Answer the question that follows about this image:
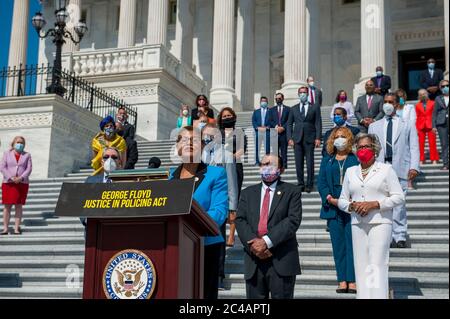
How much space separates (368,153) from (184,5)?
91.4 feet

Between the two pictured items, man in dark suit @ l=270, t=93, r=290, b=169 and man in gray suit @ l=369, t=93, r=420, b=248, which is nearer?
man in gray suit @ l=369, t=93, r=420, b=248

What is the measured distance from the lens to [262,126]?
51.9 feet

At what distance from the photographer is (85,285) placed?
4.35m

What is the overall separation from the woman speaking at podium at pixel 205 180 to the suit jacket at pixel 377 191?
1965 millimetres

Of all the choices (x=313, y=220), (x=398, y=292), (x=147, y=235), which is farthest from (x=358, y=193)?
(x=313, y=220)

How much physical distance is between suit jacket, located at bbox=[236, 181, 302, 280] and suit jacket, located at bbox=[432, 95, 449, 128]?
29.2 feet

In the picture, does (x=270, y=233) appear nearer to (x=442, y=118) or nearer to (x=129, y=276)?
(x=129, y=276)

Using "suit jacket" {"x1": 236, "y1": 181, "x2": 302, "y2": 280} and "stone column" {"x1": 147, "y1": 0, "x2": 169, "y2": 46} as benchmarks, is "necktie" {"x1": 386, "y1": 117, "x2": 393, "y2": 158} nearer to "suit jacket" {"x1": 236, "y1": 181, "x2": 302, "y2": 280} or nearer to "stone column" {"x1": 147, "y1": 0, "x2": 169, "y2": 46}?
"suit jacket" {"x1": 236, "y1": 181, "x2": 302, "y2": 280}

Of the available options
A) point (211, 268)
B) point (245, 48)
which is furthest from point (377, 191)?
point (245, 48)

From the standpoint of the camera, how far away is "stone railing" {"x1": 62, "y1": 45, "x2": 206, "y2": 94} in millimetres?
26547

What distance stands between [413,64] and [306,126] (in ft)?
76.4

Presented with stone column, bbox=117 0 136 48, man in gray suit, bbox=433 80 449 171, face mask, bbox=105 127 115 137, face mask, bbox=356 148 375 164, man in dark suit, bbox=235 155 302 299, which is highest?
stone column, bbox=117 0 136 48

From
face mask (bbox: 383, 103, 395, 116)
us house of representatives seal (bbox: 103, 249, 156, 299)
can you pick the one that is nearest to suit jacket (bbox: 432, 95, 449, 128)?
face mask (bbox: 383, 103, 395, 116)
